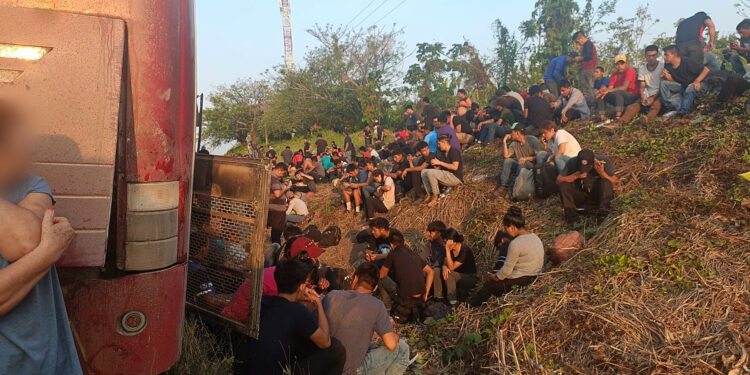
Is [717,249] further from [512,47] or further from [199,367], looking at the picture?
[512,47]

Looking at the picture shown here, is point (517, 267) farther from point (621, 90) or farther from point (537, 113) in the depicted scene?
point (621, 90)

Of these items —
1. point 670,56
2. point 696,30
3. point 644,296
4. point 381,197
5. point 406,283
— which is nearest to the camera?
point 644,296

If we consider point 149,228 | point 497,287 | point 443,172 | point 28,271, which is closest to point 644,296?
point 497,287

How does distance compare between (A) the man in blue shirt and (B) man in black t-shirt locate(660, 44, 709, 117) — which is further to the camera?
(A) the man in blue shirt

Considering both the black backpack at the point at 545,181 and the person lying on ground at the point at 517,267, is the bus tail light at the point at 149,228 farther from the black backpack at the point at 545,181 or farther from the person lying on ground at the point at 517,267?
the black backpack at the point at 545,181

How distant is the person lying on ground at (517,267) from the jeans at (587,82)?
777cm

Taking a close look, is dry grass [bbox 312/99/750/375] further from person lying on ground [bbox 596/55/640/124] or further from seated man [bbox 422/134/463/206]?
person lying on ground [bbox 596/55/640/124]

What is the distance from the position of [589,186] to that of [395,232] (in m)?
2.68

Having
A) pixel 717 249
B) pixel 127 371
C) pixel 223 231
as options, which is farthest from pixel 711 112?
pixel 127 371

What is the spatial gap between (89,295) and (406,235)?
7618 millimetres

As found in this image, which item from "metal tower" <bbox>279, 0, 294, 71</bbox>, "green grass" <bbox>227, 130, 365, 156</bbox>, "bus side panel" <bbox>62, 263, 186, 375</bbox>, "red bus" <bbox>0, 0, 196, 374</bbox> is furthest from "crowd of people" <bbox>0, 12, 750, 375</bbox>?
"metal tower" <bbox>279, 0, 294, 71</bbox>

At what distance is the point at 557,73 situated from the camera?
13.0 meters

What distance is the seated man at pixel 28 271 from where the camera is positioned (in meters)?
1.85

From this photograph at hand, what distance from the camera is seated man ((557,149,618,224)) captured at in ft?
23.6
